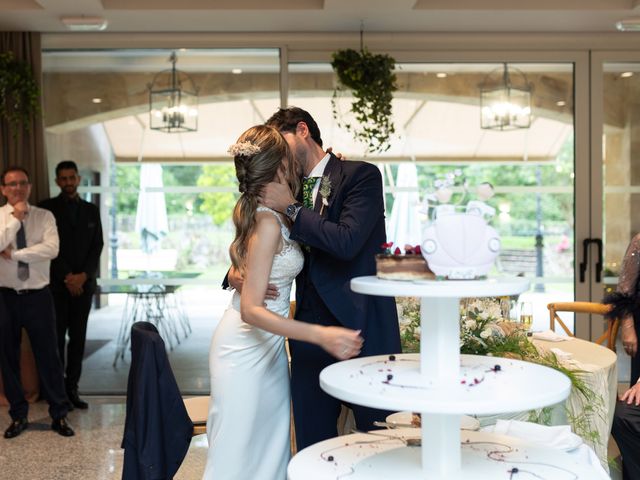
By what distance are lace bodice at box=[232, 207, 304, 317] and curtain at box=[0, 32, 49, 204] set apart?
4343 mm

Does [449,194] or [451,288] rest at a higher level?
[449,194]

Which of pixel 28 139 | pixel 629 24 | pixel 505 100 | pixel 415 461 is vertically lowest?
pixel 415 461

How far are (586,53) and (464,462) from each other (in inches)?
210

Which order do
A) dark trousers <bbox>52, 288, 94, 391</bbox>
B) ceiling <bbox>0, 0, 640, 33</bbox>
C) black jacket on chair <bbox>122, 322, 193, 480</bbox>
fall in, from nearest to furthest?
black jacket on chair <bbox>122, 322, 193, 480</bbox>
ceiling <bbox>0, 0, 640, 33</bbox>
dark trousers <bbox>52, 288, 94, 391</bbox>

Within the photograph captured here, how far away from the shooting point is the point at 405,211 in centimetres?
689

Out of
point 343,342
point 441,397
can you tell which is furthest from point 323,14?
point 441,397

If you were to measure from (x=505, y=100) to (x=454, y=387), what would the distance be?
524 centimetres

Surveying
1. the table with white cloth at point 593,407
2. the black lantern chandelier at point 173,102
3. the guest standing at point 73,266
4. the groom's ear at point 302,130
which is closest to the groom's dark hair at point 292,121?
the groom's ear at point 302,130

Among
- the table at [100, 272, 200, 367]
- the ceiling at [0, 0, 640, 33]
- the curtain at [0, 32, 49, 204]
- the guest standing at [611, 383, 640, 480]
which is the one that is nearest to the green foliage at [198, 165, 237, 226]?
the table at [100, 272, 200, 367]

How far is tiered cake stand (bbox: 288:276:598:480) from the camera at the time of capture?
191 cm

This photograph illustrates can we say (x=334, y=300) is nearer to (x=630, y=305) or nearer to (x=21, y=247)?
(x=630, y=305)

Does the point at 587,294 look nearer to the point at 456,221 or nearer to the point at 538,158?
the point at 538,158

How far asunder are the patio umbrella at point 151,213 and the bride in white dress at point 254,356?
402cm

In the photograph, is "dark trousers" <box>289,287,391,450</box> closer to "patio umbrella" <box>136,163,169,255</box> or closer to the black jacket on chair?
the black jacket on chair
